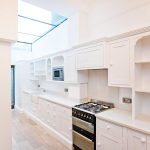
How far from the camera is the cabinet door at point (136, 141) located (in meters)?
1.73

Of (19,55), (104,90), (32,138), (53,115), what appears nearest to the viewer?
(104,90)

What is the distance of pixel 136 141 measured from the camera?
1.81m

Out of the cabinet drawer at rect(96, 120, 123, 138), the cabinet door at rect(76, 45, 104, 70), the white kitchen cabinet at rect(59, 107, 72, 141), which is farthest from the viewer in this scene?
the white kitchen cabinet at rect(59, 107, 72, 141)

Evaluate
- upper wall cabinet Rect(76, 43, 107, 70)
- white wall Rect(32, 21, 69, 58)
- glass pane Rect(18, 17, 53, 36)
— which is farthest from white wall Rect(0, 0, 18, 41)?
glass pane Rect(18, 17, 53, 36)

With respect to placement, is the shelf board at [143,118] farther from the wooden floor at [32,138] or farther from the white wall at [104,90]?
the wooden floor at [32,138]

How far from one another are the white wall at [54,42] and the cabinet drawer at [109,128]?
7.99 ft

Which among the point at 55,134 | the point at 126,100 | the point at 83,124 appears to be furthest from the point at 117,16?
the point at 55,134

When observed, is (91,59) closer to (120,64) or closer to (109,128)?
(120,64)

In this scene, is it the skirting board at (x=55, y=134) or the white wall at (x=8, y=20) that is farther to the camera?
the skirting board at (x=55, y=134)

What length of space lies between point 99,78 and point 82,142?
1343 millimetres

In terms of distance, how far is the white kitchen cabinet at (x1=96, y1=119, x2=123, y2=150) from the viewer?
203cm

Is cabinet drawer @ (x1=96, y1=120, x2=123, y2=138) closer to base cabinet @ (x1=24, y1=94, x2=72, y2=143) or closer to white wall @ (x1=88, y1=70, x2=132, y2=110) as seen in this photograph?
white wall @ (x1=88, y1=70, x2=132, y2=110)

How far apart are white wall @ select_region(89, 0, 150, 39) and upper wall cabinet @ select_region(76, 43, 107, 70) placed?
0.48 meters

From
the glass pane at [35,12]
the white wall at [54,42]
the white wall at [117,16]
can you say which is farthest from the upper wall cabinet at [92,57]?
the glass pane at [35,12]
